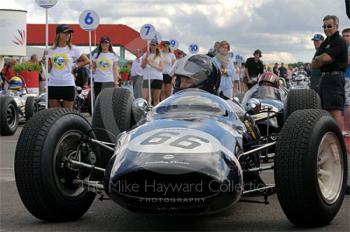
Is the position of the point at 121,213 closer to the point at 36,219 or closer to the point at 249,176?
the point at 36,219

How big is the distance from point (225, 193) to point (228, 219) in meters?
1.02

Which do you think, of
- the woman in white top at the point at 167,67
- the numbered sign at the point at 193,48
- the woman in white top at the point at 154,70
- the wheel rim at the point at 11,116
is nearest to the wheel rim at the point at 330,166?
the wheel rim at the point at 11,116

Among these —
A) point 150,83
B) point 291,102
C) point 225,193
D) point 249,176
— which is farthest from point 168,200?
point 150,83

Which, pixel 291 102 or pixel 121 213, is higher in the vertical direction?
pixel 291 102

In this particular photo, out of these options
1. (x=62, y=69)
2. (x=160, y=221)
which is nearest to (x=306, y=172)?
(x=160, y=221)

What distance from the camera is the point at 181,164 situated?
15.2 ft

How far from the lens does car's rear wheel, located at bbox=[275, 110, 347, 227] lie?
195 inches

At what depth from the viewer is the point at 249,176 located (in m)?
5.59

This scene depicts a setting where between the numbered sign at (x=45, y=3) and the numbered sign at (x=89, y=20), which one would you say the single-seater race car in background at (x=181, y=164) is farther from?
the numbered sign at (x=89, y=20)

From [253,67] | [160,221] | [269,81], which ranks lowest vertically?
[160,221]

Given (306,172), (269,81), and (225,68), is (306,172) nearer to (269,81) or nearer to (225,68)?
(269,81)

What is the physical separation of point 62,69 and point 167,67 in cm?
867

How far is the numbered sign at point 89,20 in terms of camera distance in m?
17.8

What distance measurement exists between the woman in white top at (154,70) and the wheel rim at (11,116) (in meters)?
3.60
